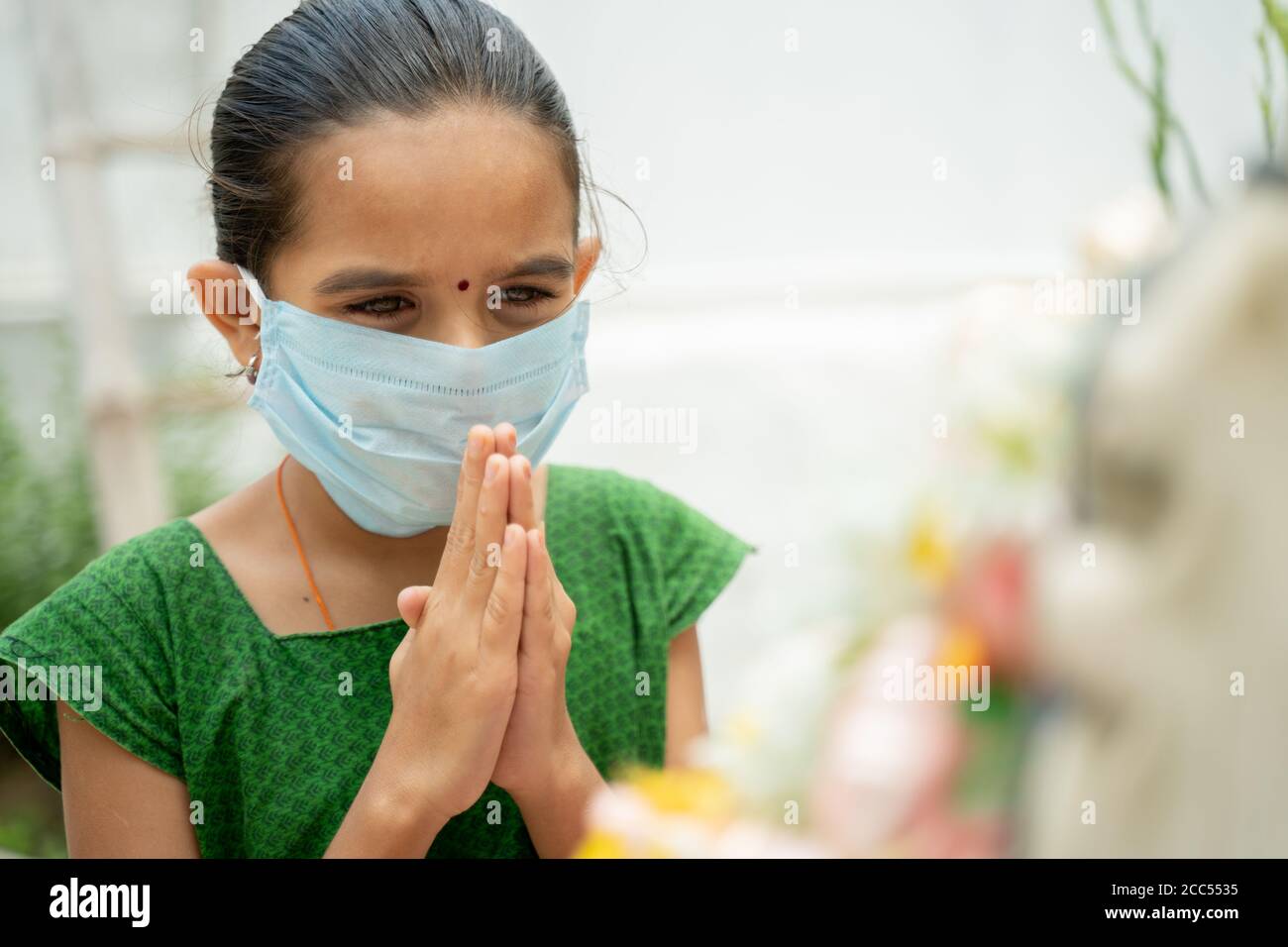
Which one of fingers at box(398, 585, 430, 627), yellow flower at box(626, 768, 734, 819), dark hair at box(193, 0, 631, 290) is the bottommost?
yellow flower at box(626, 768, 734, 819)

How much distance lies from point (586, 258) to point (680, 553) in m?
0.34

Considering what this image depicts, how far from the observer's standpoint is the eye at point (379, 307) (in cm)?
100

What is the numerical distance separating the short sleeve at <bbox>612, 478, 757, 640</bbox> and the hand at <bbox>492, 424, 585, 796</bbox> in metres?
0.27

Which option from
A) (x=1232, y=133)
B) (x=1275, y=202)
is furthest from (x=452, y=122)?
(x=1275, y=202)

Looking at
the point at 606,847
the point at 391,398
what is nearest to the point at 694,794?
the point at 606,847

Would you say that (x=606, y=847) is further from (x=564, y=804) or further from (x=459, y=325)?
(x=459, y=325)

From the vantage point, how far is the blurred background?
5.29 ft

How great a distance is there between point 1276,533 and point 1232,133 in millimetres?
551

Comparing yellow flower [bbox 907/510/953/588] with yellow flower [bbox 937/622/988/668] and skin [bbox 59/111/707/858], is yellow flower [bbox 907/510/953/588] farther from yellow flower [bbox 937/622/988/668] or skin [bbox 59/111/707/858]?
skin [bbox 59/111/707/858]

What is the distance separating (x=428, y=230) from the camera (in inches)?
37.9

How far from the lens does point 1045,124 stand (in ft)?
5.47

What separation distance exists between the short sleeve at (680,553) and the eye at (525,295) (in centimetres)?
32

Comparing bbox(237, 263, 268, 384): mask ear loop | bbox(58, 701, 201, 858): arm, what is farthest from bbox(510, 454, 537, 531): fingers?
bbox(58, 701, 201, 858): arm
